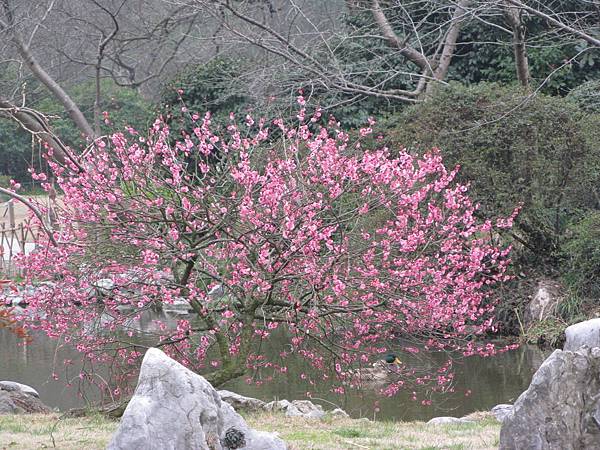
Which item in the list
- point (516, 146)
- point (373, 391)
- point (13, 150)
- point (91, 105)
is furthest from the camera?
point (13, 150)

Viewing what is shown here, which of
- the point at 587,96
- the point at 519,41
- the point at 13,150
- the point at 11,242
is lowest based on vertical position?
the point at 11,242

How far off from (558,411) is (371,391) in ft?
18.5

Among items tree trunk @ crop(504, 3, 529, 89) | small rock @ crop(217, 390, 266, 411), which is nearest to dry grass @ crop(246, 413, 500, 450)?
small rock @ crop(217, 390, 266, 411)

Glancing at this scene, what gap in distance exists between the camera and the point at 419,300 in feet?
27.9

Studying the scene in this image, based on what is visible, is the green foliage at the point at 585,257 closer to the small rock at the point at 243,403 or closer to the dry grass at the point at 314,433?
the dry grass at the point at 314,433

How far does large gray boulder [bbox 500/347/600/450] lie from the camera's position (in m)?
4.42

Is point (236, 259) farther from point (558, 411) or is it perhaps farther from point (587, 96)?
point (587, 96)

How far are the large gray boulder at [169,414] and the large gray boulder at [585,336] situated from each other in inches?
79.1

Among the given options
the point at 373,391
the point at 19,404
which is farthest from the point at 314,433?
the point at 373,391

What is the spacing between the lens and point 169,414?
162 inches

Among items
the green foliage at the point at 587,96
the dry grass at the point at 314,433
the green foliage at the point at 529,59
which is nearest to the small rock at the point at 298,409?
the dry grass at the point at 314,433

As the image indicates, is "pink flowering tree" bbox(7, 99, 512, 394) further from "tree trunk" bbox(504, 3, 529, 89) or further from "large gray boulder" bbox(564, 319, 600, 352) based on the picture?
"tree trunk" bbox(504, 3, 529, 89)

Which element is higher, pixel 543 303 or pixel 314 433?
pixel 543 303

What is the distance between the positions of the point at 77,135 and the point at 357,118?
1444 cm
